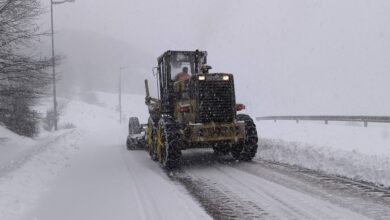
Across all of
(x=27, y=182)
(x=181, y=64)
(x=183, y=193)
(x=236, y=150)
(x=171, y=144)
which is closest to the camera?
(x=183, y=193)

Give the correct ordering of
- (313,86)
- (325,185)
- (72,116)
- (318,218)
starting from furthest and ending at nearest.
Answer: (313,86) < (72,116) < (325,185) < (318,218)

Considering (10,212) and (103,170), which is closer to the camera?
(10,212)

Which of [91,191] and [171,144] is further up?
[171,144]

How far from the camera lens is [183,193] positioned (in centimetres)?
904

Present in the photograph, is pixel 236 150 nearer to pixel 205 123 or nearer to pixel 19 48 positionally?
pixel 205 123

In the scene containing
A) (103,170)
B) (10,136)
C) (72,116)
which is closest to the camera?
(103,170)

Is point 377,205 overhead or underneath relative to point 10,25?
underneath

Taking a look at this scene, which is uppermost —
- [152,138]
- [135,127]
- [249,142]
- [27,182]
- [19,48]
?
[19,48]

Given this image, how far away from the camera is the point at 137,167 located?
1291cm

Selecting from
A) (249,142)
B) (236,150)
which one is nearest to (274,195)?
(249,142)

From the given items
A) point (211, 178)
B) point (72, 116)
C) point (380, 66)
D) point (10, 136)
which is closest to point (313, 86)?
point (380, 66)

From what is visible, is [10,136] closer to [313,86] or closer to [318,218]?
[318,218]

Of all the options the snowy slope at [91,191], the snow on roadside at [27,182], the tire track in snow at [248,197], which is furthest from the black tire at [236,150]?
the snow on roadside at [27,182]

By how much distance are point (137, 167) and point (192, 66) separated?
3451 mm
